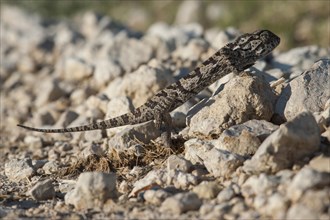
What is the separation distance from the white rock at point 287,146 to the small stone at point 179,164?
0.73 meters

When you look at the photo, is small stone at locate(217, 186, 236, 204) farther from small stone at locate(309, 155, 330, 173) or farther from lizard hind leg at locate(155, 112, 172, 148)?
lizard hind leg at locate(155, 112, 172, 148)

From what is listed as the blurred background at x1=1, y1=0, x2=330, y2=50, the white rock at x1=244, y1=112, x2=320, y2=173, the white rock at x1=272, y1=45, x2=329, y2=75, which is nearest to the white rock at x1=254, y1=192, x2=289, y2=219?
the white rock at x1=244, y1=112, x2=320, y2=173

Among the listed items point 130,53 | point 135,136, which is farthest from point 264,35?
point 130,53

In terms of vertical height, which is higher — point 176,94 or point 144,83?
point 144,83

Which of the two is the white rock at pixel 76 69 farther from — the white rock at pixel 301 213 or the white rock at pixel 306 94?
the white rock at pixel 301 213

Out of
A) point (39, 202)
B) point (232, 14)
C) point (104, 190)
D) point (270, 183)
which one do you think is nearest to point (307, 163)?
point (270, 183)

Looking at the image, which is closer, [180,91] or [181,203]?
[181,203]

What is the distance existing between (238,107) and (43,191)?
2.34 meters

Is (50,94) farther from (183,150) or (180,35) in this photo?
(183,150)

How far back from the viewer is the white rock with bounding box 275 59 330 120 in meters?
6.54

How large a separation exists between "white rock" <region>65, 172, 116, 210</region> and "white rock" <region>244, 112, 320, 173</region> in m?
1.31

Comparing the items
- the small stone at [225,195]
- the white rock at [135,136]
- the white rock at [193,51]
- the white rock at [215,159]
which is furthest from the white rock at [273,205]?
the white rock at [193,51]

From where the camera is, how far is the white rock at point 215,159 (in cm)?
573

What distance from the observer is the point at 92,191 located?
18.0 feet
